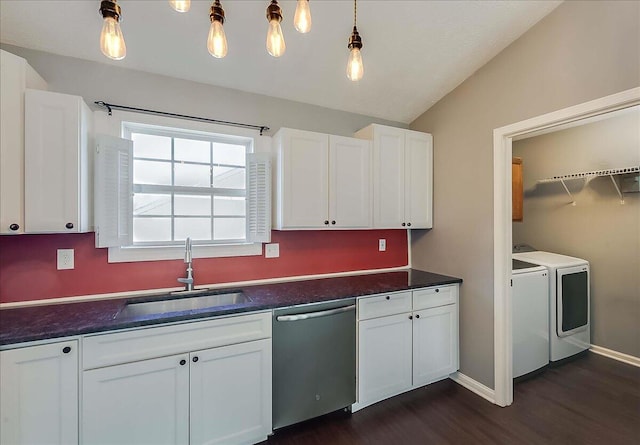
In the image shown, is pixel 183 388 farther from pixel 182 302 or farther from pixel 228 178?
pixel 228 178

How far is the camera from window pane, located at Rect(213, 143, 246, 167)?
7.44 ft

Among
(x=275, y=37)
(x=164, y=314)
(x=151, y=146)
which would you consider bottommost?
(x=164, y=314)

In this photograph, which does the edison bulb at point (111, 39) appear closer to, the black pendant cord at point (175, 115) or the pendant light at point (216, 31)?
the pendant light at point (216, 31)

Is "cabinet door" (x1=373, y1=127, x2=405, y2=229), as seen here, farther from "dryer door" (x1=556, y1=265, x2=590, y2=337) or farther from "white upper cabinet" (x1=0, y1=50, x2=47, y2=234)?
"white upper cabinet" (x1=0, y1=50, x2=47, y2=234)

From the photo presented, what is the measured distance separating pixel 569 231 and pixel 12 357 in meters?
4.77

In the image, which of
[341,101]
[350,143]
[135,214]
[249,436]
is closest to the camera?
[249,436]

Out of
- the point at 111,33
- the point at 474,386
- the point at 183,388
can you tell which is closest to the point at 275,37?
the point at 111,33

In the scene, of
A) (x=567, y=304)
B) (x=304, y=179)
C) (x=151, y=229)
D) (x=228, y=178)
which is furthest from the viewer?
(x=567, y=304)

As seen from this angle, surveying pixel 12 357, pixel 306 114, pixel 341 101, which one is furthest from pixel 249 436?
pixel 341 101

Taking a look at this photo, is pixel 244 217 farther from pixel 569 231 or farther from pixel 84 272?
pixel 569 231

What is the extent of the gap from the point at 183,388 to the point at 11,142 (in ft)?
5.14

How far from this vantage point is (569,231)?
328cm

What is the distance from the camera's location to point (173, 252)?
6.68ft

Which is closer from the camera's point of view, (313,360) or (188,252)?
(313,360)
